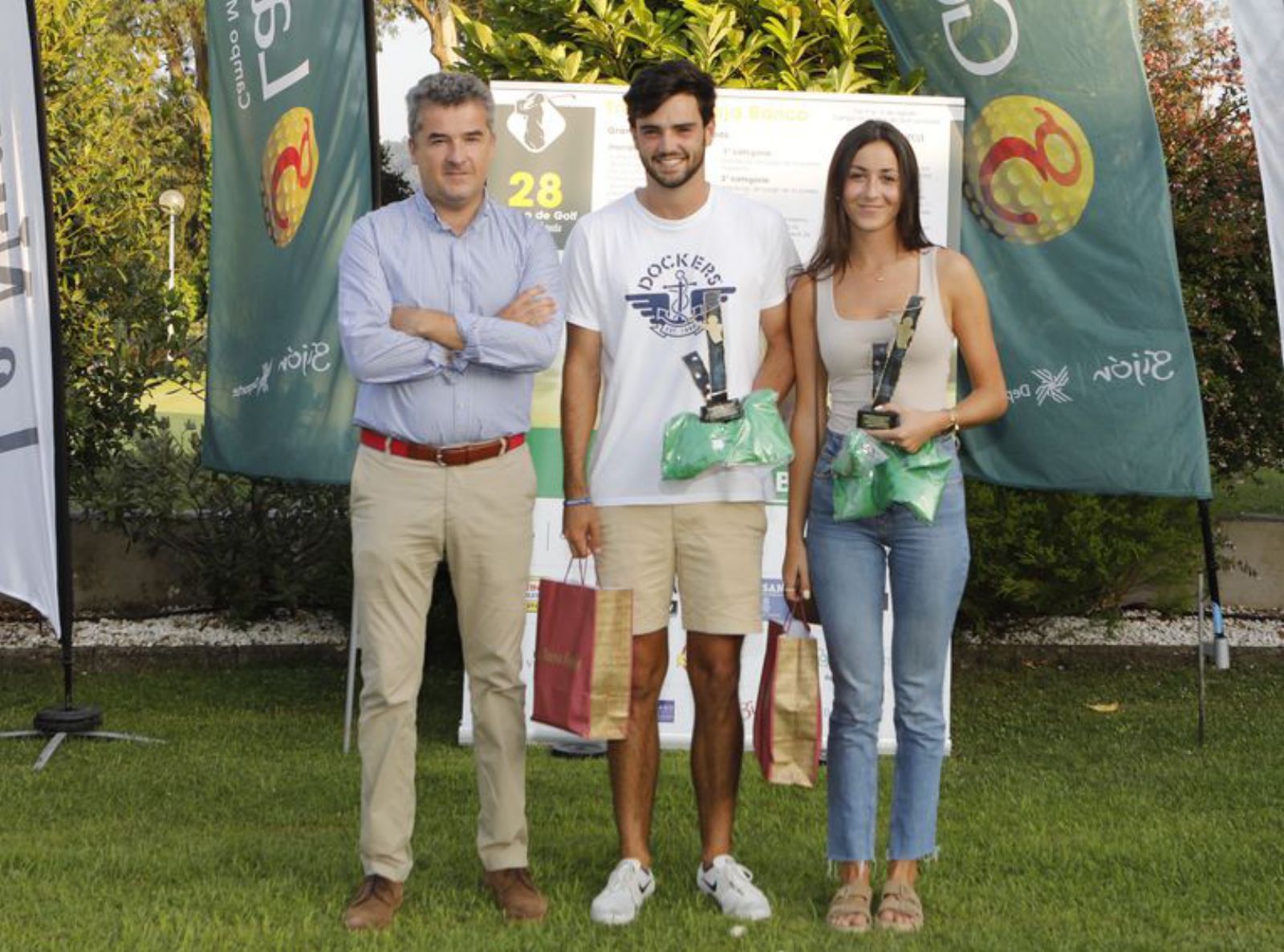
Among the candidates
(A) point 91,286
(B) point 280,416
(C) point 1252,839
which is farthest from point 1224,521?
(A) point 91,286

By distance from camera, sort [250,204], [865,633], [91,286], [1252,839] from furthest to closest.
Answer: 1. [91,286]
2. [250,204]
3. [1252,839]
4. [865,633]

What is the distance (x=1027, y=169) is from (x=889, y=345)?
7.67 feet

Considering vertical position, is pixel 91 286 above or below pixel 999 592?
above

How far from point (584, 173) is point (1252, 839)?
10.4 ft

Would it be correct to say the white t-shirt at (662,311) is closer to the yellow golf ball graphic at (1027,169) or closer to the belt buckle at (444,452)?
the belt buckle at (444,452)

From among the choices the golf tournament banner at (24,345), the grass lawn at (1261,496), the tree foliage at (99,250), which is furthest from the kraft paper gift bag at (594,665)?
the grass lawn at (1261,496)

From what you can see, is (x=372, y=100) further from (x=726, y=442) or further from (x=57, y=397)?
(x=726, y=442)

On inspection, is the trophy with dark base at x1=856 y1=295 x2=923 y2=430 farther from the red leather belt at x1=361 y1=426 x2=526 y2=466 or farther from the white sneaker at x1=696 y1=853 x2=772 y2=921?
the white sneaker at x1=696 y1=853 x2=772 y2=921

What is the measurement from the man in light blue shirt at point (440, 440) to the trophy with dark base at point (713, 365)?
354 mm

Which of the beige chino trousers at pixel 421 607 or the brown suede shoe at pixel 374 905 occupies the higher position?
the beige chino trousers at pixel 421 607

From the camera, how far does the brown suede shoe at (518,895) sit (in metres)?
4.45

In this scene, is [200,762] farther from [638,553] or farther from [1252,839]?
[1252,839]

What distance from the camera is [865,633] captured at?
4387 millimetres

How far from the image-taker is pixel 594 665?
440cm
